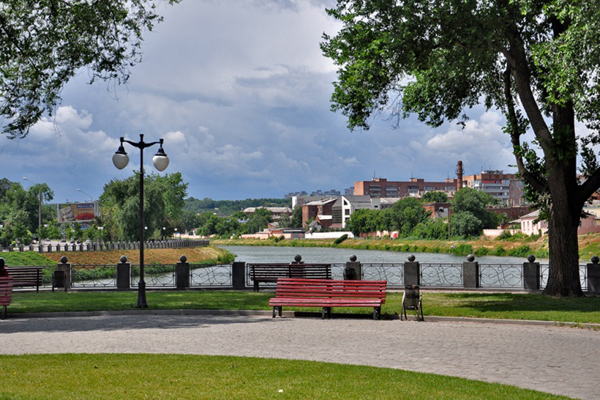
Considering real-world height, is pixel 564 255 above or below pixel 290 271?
above

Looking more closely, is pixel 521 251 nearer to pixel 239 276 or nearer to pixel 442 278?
pixel 442 278

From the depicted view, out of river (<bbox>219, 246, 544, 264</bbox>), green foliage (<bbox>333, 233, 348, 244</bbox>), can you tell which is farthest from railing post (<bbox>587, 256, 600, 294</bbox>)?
green foliage (<bbox>333, 233, 348, 244</bbox>)

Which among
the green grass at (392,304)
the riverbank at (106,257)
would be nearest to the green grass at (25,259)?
the riverbank at (106,257)

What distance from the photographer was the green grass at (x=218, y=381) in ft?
26.1

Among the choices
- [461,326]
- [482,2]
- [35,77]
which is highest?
[482,2]

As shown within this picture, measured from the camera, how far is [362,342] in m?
12.7

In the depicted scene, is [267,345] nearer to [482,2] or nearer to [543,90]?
[482,2]

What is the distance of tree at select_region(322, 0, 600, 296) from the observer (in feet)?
58.9

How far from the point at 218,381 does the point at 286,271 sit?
16.5 m

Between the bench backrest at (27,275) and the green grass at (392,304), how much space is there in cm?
172

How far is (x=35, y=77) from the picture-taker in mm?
19922

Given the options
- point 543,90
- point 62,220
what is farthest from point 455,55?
point 62,220

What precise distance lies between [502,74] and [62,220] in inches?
4510


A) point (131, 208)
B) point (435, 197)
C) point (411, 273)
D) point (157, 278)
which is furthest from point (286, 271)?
point (435, 197)
